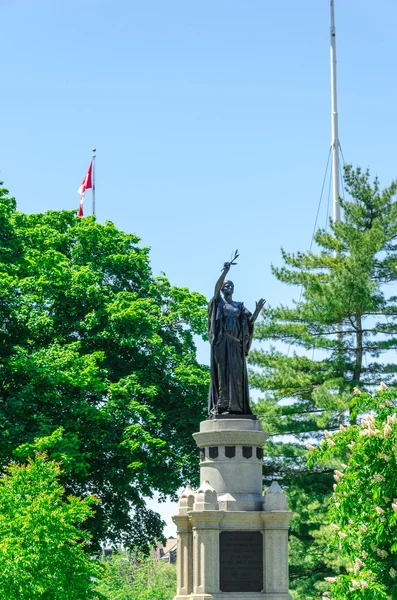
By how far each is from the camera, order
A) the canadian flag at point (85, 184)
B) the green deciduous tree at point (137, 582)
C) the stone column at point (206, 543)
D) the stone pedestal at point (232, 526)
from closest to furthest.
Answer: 1. the stone column at point (206, 543)
2. the stone pedestal at point (232, 526)
3. the canadian flag at point (85, 184)
4. the green deciduous tree at point (137, 582)

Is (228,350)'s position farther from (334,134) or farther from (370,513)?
(334,134)

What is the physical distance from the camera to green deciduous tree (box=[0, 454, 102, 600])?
1061 inches

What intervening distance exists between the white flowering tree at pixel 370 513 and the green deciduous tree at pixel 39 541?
358 inches

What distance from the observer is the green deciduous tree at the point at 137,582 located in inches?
2891

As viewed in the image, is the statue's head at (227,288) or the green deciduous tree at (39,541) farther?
the green deciduous tree at (39,541)

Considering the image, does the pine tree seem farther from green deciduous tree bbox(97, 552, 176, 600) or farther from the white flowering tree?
green deciduous tree bbox(97, 552, 176, 600)

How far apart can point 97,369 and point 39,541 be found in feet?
28.0

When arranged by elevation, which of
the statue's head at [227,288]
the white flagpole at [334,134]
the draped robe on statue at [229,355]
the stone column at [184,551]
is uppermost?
the white flagpole at [334,134]

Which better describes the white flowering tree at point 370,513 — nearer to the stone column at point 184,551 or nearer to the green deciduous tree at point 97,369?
the stone column at point 184,551

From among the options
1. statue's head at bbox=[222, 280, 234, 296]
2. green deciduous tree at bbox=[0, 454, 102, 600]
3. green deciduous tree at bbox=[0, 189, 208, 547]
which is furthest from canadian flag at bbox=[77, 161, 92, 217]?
statue's head at bbox=[222, 280, 234, 296]

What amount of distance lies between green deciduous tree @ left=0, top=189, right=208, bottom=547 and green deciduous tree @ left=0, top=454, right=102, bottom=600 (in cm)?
276

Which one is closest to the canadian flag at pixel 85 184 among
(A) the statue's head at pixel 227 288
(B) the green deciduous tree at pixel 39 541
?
(B) the green deciduous tree at pixel 39 541

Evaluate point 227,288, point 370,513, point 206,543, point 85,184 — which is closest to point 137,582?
point 85,184

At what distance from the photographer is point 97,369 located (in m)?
35.6
